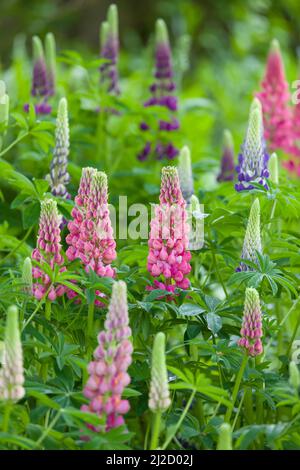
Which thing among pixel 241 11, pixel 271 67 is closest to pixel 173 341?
pixel 271 67

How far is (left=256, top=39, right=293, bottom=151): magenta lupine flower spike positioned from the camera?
4113 millimetres

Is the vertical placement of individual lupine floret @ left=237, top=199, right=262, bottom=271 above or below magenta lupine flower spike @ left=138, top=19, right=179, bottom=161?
below

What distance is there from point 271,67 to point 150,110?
747 millimetres

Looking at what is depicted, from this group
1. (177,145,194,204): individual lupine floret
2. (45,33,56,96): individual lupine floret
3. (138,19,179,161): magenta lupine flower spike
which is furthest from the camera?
(138,19,179,161): magenta lupine flower spike

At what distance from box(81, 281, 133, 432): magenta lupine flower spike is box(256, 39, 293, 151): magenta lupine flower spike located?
2.32 m

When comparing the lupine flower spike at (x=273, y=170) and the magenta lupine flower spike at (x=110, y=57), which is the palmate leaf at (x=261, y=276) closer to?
the lupine flower spike at (x=273, y=170)

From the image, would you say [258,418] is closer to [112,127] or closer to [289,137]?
[289,137]

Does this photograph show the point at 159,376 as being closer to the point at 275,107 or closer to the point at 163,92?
the point at 275,107

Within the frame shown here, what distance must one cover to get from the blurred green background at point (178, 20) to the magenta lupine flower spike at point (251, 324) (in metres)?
7.17

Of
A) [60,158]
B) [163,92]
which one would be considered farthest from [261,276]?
[163,92]

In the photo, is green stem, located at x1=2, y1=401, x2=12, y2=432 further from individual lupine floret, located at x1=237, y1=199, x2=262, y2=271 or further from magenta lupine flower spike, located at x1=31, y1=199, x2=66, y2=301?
individual lupine floret, located at x1=237, y1=199, x2=262, y2=271

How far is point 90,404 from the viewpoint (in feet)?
6.64

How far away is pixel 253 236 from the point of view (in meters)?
2.47

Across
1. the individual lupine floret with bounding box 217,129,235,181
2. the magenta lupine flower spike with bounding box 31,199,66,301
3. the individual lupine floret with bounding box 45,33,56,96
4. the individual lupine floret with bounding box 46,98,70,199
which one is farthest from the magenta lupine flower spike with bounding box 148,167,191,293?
the individual lupine floret with bounding box 45,33,56,96
